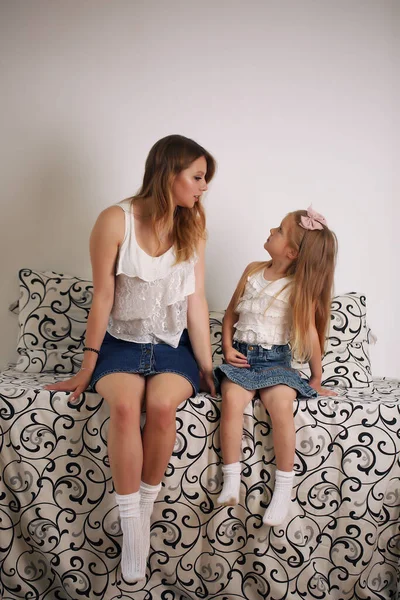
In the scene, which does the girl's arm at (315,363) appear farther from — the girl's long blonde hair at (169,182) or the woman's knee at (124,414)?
the woman's knee at (124,414)

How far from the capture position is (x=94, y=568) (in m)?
1.52

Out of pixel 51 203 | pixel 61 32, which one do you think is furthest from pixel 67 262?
pixel 61 32

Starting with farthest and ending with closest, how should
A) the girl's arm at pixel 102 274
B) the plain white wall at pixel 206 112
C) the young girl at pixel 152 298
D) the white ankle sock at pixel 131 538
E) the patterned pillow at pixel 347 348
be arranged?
the plain white wall at pixel 206 112 < the patterned pillow at pixel 347 348 < the girl's arm at pixel 102 274 < the young girl at pixel 152 298 < the white ankle sock at pixel 131 538

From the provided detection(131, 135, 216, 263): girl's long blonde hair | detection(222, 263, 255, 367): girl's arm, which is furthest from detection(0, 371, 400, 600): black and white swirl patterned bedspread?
detection(131, 135, 216, 263): girl's long blonde hair

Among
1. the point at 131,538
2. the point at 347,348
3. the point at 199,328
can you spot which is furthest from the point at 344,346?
the point at 131,538

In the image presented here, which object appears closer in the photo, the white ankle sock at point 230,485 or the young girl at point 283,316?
the white ankle sock at point 230,485

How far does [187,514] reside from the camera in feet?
4.99

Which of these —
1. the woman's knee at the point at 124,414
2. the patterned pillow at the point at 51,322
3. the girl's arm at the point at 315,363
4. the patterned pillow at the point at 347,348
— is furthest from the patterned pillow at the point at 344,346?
the woman's knee at the point at 124,414

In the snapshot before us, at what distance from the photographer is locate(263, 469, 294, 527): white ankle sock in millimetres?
1459

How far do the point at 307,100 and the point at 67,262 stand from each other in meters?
1.24

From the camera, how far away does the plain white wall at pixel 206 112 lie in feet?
7.51

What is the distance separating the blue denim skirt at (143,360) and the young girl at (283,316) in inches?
4.1

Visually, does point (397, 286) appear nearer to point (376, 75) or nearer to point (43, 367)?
point (376, 75)

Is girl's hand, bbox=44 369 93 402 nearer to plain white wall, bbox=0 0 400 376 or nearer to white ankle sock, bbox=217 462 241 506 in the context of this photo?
white ankle sock, bbox=217 462 241 506
